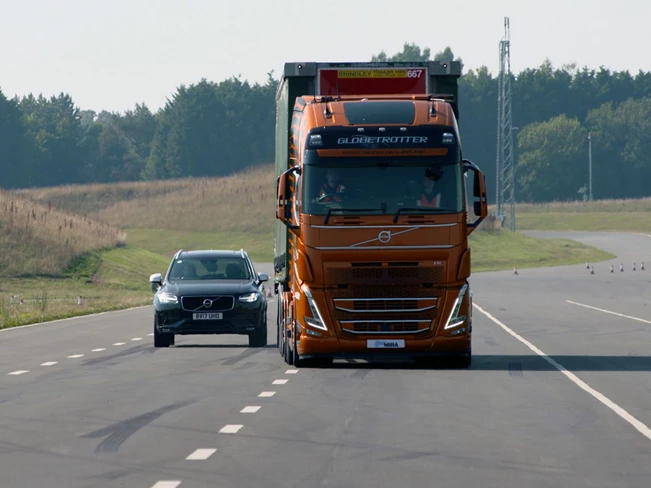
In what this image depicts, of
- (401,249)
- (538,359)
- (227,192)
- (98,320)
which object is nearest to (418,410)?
(401,249)

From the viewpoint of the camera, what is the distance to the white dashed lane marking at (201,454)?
1098 centimetres

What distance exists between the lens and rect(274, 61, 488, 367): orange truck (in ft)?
62.3

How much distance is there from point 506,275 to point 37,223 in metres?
23.1

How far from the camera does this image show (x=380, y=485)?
9.73m

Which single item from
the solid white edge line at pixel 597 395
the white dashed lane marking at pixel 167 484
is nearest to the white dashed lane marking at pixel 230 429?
the white dashed lane marking at pixel 167 484

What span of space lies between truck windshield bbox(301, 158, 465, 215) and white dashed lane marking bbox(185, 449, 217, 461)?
7.93 meters

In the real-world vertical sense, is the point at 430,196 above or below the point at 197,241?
above

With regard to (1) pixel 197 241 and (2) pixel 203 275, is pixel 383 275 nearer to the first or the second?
(2) pixel 203 275

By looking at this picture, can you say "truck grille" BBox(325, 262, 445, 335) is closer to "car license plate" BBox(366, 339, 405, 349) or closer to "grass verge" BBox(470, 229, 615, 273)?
"car license plate" BBox(366, 339, 405, 349)

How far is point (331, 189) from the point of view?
62.7 feet

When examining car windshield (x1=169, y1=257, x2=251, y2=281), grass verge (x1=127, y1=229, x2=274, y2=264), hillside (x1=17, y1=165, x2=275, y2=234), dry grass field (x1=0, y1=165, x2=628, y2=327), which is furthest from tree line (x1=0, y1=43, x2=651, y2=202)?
car windshield (x1=169, y1=257, x2=251, y2=281)

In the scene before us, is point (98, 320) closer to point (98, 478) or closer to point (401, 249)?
point (401, 249)

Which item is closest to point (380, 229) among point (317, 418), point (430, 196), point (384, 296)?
point (430, 196)

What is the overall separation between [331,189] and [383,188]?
69cm
